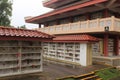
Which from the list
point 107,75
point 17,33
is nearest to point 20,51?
point 17,33

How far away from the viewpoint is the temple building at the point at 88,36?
46.7 ft

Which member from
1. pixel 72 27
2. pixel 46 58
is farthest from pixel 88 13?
pixel 46 58

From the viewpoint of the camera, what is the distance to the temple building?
14227 mm

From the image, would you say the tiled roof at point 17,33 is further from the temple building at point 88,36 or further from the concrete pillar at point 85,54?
Result: the concrete pillar at point 85,54

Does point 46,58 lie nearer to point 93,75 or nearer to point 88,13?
point 88,13

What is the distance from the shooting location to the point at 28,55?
9.74 m

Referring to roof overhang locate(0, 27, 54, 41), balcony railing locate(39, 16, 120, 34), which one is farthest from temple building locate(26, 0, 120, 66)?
roof overhang locate(0, 27, 54, 41)

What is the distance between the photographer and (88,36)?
14.5 m

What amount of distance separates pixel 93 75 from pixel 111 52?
9.04 meters

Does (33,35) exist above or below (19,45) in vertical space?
above

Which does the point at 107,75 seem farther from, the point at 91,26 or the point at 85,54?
the point at 91,26

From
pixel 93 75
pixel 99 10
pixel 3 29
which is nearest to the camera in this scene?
pixel 3 29

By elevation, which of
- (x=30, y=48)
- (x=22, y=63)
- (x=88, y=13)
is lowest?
(x=22, y=63)

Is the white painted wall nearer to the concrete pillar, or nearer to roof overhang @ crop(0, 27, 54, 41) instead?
the concrete pillar
